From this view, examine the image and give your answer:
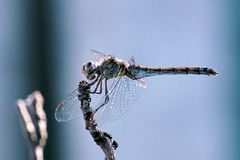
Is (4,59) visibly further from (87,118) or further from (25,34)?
(87,118)

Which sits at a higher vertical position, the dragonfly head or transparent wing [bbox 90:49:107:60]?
transparent wing [bbox 90:49:107:60]

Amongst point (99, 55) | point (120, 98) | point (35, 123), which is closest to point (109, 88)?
point (120, 98)

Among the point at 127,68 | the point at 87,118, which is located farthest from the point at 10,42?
the point at 87,118

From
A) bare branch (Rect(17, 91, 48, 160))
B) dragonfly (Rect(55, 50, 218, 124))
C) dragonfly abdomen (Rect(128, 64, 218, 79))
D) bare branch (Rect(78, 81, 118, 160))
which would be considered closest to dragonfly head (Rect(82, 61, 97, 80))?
dragonfly (Rect(55, 50, 218, 124))

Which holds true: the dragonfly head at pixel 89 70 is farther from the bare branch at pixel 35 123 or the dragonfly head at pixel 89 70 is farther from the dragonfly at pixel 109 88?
the bare branch at pixel 35 123

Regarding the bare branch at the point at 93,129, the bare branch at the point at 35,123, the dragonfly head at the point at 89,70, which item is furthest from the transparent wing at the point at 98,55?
the bare branch at the point at 35,123

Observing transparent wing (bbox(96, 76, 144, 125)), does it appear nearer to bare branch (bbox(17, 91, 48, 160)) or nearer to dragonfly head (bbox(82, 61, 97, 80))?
dragonfly head (bbox(82, 61, 97, 80))
